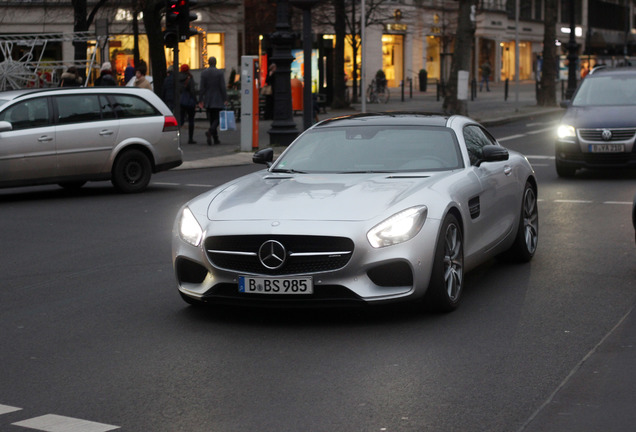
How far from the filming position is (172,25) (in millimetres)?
23375

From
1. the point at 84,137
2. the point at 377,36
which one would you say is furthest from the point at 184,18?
the point at 377,36

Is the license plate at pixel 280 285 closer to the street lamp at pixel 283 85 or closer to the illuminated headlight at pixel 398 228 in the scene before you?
the illuminated headlight at pixel 398 228

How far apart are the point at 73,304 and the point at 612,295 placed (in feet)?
12.9

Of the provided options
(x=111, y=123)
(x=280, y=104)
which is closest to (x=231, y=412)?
(x=111, y=123)

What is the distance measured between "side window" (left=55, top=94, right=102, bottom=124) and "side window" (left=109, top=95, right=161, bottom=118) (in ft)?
1.04

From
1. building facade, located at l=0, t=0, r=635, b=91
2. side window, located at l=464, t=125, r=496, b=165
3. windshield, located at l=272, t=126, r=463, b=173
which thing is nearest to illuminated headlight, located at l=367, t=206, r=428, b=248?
windshield, located at l=272, t=126, r=463, b=173

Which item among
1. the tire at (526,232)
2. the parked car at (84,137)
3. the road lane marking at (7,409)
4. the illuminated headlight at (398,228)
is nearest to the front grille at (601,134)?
the parked car at (84,137)

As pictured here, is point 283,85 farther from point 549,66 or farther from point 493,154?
point 549,66

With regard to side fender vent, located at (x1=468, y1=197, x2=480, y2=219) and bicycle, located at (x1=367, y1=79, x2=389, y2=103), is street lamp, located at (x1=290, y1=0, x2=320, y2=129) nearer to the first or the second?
side fender vent, located at (x1=468, y1=197, x2=480, y2=219)

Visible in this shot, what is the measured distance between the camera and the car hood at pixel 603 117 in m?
17.3

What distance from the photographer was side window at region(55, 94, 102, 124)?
16250mm

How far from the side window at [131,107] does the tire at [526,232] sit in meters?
8.41

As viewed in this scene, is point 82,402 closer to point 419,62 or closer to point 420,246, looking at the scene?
point 420,246

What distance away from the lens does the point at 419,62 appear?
246ft
